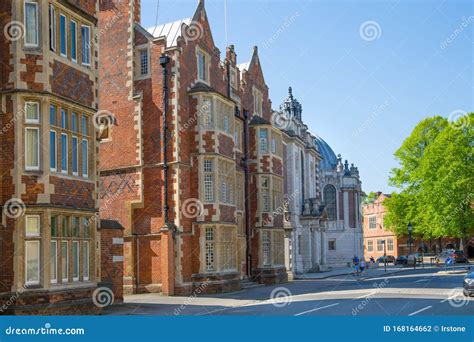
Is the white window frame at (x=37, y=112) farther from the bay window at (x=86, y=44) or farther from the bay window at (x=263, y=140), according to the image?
the bay window at (x=263, y=140)

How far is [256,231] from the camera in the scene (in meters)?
40.7

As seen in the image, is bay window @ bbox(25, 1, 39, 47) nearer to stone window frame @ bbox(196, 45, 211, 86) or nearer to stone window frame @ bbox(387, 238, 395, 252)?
stone window frame @ bbox(196, 45, 211, 86)

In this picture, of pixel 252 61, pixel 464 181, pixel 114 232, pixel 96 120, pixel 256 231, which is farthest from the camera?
pixel 464 181

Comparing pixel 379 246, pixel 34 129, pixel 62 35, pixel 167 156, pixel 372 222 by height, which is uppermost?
pixel 62 35

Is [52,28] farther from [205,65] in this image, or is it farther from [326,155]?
[326,155]

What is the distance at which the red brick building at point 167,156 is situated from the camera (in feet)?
103

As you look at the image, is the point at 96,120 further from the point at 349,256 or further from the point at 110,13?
the point at 349,256

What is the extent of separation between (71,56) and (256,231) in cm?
2165

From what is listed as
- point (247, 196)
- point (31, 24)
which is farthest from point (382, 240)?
point (31, 24)

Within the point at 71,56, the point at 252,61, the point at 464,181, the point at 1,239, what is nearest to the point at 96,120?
the point at 71,56

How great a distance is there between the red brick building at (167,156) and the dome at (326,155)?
51.4 m

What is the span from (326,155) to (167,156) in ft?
190

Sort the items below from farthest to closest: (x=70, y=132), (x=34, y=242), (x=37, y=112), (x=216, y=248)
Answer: (x=216, y=248) → (x=70, y=132) → (x=37, y=112) → (x=34, y=242)

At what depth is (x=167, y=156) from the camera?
104 feet
